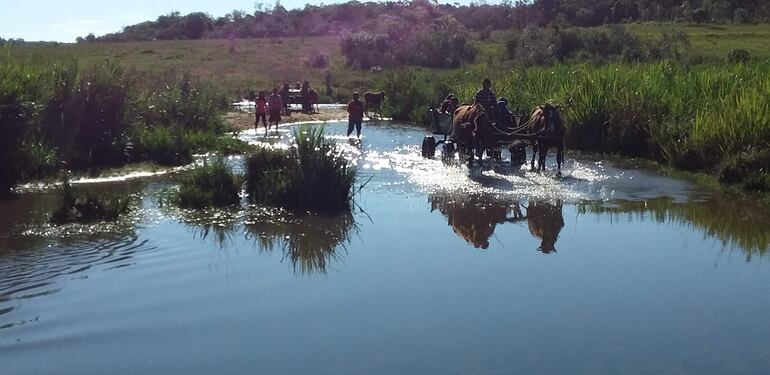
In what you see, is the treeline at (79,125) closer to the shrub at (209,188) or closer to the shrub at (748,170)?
the shrub at (209,188)

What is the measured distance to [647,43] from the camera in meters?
49.5

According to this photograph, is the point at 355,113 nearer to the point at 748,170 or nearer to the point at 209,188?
the point at 209,188

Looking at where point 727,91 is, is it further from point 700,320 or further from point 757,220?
point 700,320

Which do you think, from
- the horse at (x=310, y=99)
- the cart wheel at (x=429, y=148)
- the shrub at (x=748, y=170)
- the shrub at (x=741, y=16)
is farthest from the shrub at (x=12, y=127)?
the shrub at (x=741, y=16)

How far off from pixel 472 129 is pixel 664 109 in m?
5.93

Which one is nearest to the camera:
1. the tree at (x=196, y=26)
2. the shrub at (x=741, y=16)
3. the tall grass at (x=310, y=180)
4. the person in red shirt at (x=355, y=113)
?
the tall grass at (x=310, y=180)

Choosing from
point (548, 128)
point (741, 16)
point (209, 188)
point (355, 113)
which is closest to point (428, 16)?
point (741, 16)

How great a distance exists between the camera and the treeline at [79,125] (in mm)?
17953

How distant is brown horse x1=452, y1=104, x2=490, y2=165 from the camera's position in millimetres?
20312

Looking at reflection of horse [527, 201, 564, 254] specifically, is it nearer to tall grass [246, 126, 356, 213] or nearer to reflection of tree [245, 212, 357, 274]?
reflection of tree [245, 212, 357, 274]

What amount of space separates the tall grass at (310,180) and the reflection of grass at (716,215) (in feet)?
13.0

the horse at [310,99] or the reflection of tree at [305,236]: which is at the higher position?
the horse at [310,99]

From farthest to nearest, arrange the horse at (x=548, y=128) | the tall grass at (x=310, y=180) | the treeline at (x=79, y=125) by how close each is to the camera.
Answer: the horse at (x=548, y=128)
the treeline at (x=79, y=125)
the tall grass at (x=310, y=180)

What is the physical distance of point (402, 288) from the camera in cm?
1042
